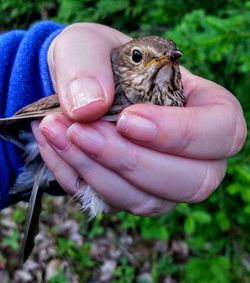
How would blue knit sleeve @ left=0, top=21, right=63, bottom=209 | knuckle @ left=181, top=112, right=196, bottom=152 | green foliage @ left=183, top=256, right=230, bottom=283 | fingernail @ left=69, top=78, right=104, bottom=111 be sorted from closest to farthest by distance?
fingernail @ left=69, top=78, right=104, bottom=111, knuckle @ left=181, top=112, right=196, bottom=152, blue knit sleeve @ left=0, top=21, right=63, bottom=209, green foliage @ left=183, top=256, right=230, bottom=283

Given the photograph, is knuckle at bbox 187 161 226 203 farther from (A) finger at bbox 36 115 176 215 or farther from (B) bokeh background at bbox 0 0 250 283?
(B) bokeh background at bbox 0 0 250 283

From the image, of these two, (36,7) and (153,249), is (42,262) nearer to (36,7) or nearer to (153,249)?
(153,249)

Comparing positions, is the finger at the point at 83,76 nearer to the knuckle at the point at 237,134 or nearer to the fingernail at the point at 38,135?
the fingernail at the point at 38,135

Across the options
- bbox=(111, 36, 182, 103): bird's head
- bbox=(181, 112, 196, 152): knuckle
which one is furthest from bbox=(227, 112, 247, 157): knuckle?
bbox=(111, 36, 182, 103): bird's head

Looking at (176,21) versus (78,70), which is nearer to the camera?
(78,70)

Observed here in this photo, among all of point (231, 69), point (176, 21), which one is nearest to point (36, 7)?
point (176, 21)

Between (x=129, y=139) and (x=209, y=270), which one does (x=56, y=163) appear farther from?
(x=209, y=270)

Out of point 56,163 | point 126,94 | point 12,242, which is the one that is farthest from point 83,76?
point 12,242
